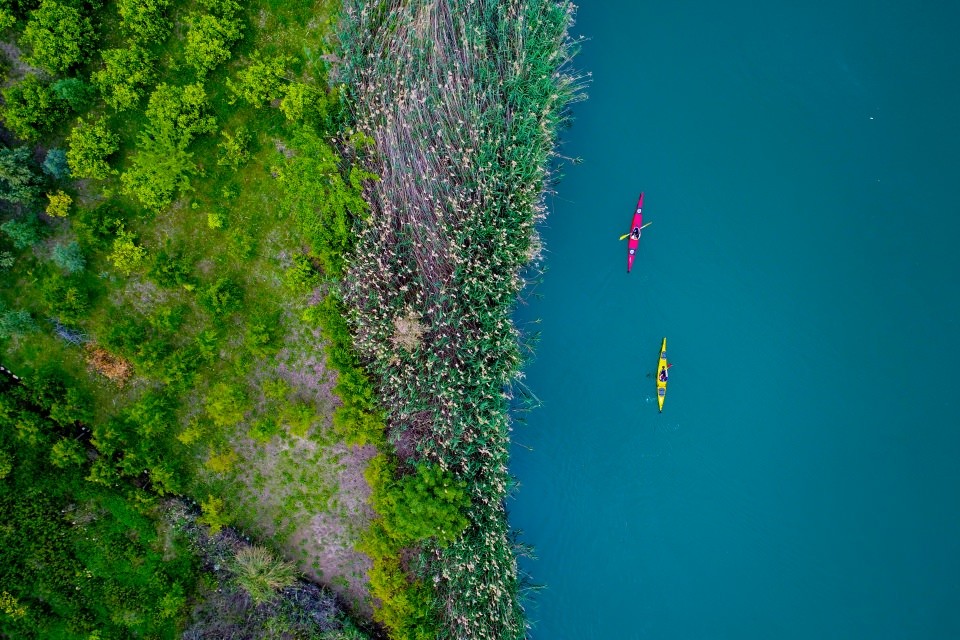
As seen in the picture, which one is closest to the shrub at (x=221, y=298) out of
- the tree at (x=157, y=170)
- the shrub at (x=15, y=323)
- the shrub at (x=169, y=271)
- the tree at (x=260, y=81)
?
the shrub at (x=169, y=271)

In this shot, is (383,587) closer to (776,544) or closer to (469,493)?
(469,493)

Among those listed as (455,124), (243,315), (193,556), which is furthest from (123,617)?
(455,124)

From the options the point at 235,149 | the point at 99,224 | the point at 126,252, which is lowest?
the point at 126,252

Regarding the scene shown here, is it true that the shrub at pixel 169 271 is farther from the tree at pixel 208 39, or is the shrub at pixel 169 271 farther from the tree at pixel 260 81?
the tree at pixel 208 39

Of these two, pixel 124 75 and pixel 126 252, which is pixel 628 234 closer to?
pixel 126 252

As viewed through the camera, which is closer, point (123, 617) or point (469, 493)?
point (469, 493)

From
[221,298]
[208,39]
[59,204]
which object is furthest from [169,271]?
[208,39]
